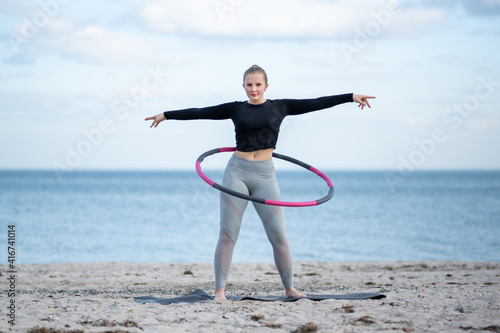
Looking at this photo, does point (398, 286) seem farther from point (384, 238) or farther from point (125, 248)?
point (384, 238)

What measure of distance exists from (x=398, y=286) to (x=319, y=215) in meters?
27.2

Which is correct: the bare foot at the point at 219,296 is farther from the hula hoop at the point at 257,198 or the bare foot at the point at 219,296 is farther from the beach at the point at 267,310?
the hula hoop at the point at 257,198

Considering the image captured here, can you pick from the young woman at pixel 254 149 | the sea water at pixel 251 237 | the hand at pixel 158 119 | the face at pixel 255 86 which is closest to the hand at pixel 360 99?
the young woman at pixel 254 149

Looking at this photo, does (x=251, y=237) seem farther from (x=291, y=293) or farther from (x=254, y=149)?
(x=254, y=149)

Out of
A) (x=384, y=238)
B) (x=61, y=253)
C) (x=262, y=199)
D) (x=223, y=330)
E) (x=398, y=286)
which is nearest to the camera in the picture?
(x=223, y=330)

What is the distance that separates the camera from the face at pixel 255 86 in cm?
658

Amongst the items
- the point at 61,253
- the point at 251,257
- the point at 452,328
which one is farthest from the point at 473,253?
the point at 452,328

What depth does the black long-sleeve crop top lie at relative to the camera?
6.59 m

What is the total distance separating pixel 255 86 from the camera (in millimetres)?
6602

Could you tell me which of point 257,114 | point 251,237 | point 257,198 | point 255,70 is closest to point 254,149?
point 257,114

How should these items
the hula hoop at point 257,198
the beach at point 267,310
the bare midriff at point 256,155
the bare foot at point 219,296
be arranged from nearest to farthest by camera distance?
the beach at point 267,310
the hula hoop at point 257,198
the bare midriff at point 256,155
the bare foot at point 219,296

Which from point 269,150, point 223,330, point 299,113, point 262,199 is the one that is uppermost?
point 299,113

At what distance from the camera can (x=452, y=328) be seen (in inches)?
210

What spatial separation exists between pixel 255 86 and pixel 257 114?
33cm
